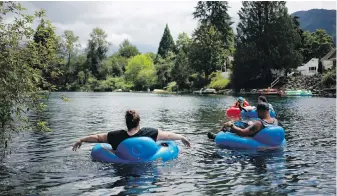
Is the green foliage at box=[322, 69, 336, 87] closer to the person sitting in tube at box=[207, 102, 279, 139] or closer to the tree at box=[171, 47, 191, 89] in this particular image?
the tree at box=[171, 47, 191, 89]

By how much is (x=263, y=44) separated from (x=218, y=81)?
12.6 m

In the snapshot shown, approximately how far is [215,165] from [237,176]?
4.46ft

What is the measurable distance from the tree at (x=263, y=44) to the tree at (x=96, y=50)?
2090 inches

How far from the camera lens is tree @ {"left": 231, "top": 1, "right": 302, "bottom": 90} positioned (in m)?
70.8

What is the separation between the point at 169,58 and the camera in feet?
353

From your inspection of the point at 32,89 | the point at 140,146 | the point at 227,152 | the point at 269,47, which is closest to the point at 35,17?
the point at 32,89

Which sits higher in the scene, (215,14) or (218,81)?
(215,14)

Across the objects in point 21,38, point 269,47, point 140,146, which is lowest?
point 140,146

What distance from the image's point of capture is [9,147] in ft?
44.9

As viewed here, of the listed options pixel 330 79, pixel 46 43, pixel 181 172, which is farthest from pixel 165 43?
pixel 181 172

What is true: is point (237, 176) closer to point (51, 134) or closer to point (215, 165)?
point (215, 165)

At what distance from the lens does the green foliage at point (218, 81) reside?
78.6 m

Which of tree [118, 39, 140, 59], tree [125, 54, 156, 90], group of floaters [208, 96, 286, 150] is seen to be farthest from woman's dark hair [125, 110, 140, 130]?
tree [118, 39, 140, 59]

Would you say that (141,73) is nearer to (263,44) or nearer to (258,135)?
(263,44)
